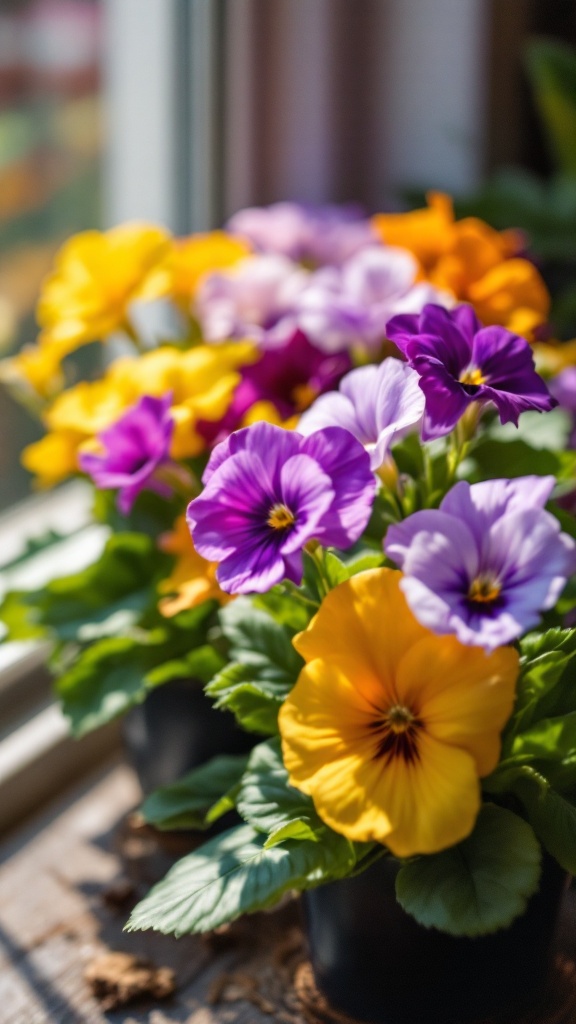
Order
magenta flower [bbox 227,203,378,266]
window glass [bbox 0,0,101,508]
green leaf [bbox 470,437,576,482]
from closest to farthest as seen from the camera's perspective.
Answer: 1. green leaf [bbox 470,437,576,482]
2. magenta flower [bbox 227,203,378,266]
3. window glass [bbox 0,0,101,508]

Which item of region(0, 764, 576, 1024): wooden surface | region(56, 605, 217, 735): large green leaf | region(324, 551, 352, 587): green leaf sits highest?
region(324, 551, 352, 587): green leaf

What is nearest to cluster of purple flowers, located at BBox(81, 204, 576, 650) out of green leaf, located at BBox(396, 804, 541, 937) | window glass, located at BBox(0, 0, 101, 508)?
green leaf, located at BBox(396, 804, 541, 937)

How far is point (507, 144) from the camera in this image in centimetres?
133

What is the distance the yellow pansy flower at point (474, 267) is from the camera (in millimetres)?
808

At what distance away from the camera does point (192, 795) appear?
64 centimetres

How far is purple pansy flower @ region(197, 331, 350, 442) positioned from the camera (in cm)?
74

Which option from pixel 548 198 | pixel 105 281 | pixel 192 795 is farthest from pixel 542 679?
pixel 548 198

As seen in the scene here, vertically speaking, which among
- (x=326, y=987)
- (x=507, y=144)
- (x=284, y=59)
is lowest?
(x=326, y=987)

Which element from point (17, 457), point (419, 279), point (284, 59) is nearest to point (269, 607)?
point (419, 279)

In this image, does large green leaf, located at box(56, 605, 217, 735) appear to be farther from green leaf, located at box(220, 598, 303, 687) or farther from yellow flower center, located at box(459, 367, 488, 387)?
yellow flower center, located at box(459, 367, 488, 387)

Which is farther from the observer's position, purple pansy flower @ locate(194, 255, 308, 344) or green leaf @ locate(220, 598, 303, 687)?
purple pansy flower @ locate(194, 255, 308, 344)

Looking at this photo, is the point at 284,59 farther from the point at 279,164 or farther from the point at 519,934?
the point at 519,934

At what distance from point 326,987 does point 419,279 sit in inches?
19.8

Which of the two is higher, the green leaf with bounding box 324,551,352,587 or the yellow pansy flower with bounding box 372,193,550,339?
the yellow pansy flower with bounding box 372,193,550,339
